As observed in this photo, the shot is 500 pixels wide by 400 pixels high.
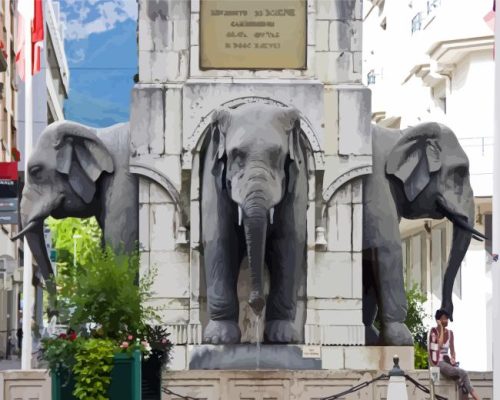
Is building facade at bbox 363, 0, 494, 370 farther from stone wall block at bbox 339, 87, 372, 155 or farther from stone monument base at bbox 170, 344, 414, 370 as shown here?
stone monument base at bbox 170, 344, 414, 370

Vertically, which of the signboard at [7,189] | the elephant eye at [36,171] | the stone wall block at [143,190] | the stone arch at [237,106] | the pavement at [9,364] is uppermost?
the signboard at [7,189]

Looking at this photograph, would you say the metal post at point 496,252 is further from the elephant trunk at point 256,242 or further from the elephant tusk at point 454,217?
the elephant tusk at point 454,217

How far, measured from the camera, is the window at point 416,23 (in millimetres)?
59494

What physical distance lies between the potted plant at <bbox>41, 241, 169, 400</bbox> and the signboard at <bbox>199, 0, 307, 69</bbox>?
429 cm

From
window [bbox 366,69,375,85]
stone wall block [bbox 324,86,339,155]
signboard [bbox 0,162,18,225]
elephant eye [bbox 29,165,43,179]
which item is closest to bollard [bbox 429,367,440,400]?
stone wall block [bbox 324,86,339,155]

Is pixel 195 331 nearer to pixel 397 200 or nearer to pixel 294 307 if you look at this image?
pixel 294 307

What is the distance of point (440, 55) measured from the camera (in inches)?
2077

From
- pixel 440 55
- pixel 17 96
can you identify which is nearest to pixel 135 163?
pixel 440 55

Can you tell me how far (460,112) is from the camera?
52312 millimetres

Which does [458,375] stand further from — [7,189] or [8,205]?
[7,189]

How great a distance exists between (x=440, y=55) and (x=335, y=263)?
2912 centimetres

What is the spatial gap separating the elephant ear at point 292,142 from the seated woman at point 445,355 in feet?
8.45

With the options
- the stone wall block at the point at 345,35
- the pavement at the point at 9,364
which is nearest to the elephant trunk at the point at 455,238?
the stone wall block at the point at 345,35

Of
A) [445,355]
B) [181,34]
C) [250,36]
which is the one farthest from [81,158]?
[445,355]
